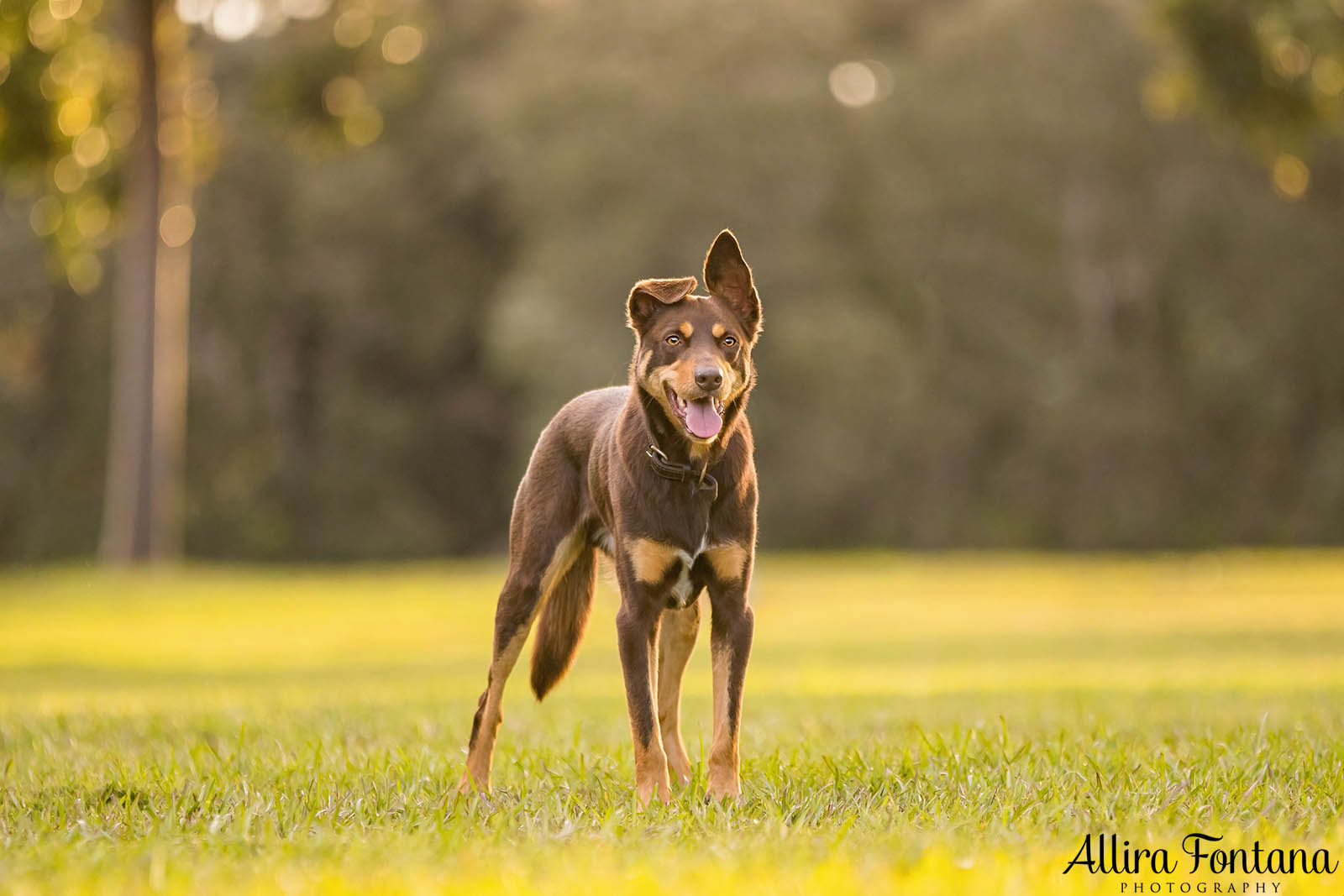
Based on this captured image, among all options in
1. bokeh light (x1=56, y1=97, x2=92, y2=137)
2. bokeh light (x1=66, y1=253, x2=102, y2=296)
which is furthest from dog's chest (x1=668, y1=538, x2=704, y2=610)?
bokeh light (x1=66, y1=253, x2=102, y2=296)

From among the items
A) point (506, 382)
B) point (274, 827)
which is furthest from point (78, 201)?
point (274, 827)

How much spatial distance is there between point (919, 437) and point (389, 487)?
14.8 meters

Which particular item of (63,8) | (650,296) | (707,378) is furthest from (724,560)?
(63,8)

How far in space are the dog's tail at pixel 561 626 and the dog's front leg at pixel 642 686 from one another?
734 mm

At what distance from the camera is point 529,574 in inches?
247

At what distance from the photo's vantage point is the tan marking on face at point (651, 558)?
5.62 m

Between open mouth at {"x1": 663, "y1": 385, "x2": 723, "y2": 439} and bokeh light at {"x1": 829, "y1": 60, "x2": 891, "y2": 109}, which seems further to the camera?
bokeh light at {"x1": 829, "y1": 60, "x2": 891, "y2": 109}

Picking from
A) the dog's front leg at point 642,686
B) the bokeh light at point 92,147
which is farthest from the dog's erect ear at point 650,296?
the bokeh light at point 92,147

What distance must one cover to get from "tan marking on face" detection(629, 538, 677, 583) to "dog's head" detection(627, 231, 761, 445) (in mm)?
390

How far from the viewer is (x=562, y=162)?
39750 mm

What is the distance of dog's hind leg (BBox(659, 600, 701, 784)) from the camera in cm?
626

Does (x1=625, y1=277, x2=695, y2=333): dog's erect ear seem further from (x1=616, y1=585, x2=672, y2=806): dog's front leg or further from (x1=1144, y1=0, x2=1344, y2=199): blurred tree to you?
(x1=1144, y1=0, x2=1344, y2=199): blurred tree

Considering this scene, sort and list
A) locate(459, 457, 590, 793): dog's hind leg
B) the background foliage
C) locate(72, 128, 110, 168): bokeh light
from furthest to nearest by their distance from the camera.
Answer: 1. the background foliage
2. locate(72, 128, 110, 168): bokeh light
3. locate(459, 457, 590, 793): dog's hind leg

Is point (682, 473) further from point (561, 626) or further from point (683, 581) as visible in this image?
point (561, 626)
